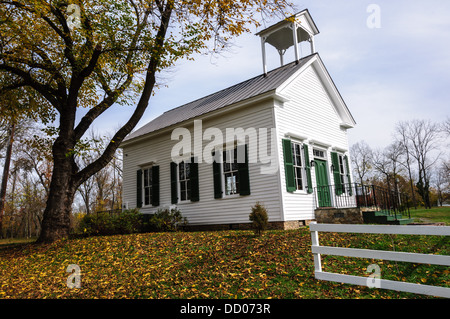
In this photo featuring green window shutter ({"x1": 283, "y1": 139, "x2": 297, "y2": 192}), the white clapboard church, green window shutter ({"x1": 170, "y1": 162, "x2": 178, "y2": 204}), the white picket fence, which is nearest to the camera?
the white picket fence

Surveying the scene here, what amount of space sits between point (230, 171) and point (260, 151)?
60.1 inches

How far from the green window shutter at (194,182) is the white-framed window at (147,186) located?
3.15m

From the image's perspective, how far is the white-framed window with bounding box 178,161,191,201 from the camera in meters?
13.3

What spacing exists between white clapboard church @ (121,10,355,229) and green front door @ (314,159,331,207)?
4cm

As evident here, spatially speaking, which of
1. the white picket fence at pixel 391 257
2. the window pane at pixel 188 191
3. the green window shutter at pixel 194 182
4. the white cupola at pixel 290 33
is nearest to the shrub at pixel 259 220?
the white picket fence at pixel 391 257

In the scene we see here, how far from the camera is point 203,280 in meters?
5.48

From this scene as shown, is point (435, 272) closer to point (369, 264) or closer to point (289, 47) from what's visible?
point (369, 264)

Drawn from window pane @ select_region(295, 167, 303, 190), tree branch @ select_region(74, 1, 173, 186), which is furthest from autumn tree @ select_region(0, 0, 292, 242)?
window pane @ select_region(295, 167, 303, 190)

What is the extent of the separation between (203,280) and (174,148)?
29.4 feet

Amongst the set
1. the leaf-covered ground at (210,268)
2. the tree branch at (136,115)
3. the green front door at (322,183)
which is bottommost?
the leaf-covered ground at (210,268)

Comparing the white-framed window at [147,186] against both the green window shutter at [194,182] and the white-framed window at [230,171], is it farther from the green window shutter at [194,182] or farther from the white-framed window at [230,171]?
the white-framed window at [230,171]

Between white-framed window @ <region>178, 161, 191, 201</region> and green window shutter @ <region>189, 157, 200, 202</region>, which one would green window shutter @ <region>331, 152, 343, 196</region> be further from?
white-framed window @ <region>178, 161, 191, 201</region>

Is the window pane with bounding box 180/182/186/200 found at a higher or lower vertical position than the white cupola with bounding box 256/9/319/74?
lower

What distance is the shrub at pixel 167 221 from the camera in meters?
12.1
